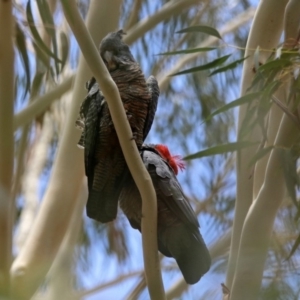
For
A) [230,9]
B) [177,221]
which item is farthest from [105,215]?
[230,9]

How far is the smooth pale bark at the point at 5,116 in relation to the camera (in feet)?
4.80

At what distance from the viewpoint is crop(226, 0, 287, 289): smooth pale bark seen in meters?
1.50

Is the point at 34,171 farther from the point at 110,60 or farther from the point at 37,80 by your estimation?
the point at 110,60

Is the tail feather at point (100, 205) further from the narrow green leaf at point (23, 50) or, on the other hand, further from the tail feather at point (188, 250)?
the narrow green leaf at point (23, 50)

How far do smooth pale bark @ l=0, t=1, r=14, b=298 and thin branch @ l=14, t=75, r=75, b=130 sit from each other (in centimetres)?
55

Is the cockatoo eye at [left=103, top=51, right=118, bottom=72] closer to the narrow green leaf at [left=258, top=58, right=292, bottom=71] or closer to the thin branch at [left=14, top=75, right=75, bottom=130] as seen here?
the narrow green leaf at [left=258, top=58, right=292, bottom=71]

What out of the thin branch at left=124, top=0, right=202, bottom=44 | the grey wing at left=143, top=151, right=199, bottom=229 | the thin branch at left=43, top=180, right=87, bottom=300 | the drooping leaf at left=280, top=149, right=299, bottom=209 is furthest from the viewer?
the thin branch at left=124, top=0, right=202, bottom=44

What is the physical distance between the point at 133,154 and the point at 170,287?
3.46 feet

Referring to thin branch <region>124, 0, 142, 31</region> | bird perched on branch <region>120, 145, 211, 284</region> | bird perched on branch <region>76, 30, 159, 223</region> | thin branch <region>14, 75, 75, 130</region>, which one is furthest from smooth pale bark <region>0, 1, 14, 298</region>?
thin branch <region>124, 0, 142, 31</region>

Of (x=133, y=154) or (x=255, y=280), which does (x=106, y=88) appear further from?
(x=255, y=280)

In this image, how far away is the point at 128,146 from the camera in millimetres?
1199

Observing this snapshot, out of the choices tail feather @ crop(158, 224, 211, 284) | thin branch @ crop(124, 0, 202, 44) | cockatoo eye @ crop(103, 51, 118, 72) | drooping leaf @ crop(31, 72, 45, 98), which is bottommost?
tail feather @ crop(158, 224, 211, 284)

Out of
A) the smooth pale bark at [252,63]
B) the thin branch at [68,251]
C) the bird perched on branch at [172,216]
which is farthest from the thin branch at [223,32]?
the bird perched on branch at [172,216]

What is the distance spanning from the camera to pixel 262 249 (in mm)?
1371
